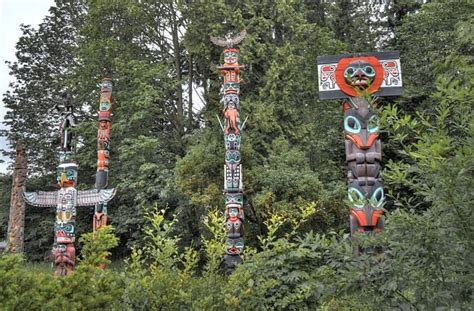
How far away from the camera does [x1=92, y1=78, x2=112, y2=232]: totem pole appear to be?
11.6 meters

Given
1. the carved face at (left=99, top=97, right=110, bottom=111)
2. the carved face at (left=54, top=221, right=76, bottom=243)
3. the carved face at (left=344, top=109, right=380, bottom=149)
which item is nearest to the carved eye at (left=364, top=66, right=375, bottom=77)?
the carved face at (left=344, top=109, right=380, bottom=149)

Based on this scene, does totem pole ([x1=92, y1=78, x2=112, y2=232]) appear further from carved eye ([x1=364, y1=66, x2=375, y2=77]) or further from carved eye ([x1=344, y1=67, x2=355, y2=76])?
carved eye ([x1=364, y1=66, x2=375, y2=77])

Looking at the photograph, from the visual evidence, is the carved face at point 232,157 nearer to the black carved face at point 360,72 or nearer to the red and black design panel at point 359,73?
the red and black design panel at point 359,73

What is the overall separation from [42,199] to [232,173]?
4.32 m

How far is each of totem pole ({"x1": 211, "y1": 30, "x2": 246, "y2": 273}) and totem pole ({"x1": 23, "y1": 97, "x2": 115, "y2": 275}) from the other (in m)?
2.53

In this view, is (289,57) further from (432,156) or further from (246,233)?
(432,156)

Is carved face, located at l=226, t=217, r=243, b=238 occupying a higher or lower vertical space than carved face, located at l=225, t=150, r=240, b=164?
lower

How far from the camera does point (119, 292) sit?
270cm

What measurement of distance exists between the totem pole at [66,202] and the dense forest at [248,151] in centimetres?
161

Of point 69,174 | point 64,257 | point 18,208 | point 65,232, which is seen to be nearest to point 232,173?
point 69,174

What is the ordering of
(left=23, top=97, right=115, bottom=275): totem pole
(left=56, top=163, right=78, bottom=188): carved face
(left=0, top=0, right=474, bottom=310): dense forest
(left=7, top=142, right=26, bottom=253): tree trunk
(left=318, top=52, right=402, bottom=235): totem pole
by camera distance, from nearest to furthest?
(left=0, top=0, right=474, bottom=310): dense forest → (left=318, top=52, right=402, bottom=235): totem pole → (left=23, top=97, right=115, bottom=275): totem pole → (left=7, top=142, right=26, bottom=253): tree trunk → (left=56, top=163, right=78, bottom=188): carved face

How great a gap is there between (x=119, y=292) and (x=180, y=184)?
10.1 m

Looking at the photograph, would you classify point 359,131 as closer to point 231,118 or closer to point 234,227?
point 234,227

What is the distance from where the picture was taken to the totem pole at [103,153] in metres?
11.6
